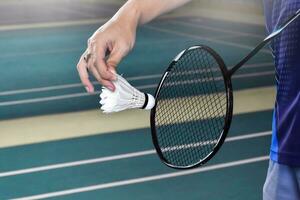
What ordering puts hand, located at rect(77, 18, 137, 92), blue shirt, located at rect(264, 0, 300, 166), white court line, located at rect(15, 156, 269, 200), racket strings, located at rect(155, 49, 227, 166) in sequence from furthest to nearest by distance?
white court line, located at rect(15, 156, 269, 200) < racket strings, located at rect(155, 49, 227, 166) < blue shirt, located at rect(264, 0, 300, 166) < hand, located at rect(77, 18, 137, 92)

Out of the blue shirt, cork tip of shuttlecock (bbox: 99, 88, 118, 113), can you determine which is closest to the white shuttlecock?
cork tip of shuttlecock (bbox: 99, 88, 118, 113)

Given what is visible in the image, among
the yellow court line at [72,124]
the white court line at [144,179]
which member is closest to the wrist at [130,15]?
the white court line at [144,179]

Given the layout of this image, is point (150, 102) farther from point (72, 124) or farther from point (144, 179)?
point (72, 124)

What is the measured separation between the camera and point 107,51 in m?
1.10

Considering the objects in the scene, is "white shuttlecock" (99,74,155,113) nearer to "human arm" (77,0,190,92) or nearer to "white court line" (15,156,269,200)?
"human arm" (77,0,190,92)

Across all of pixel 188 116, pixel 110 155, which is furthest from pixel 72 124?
pixel 188 116

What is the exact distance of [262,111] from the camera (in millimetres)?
5086

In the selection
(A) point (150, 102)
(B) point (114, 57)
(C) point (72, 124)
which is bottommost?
(C) point (72, 124)

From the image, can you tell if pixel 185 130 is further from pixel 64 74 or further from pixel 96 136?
pixel 64 74

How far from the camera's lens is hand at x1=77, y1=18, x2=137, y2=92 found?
106 centimetres

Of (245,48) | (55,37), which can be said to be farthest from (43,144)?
(55,37)

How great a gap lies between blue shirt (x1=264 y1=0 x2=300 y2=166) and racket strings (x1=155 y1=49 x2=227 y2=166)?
13 cm

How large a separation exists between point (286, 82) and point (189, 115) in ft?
1.21

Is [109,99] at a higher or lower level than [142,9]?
lower
